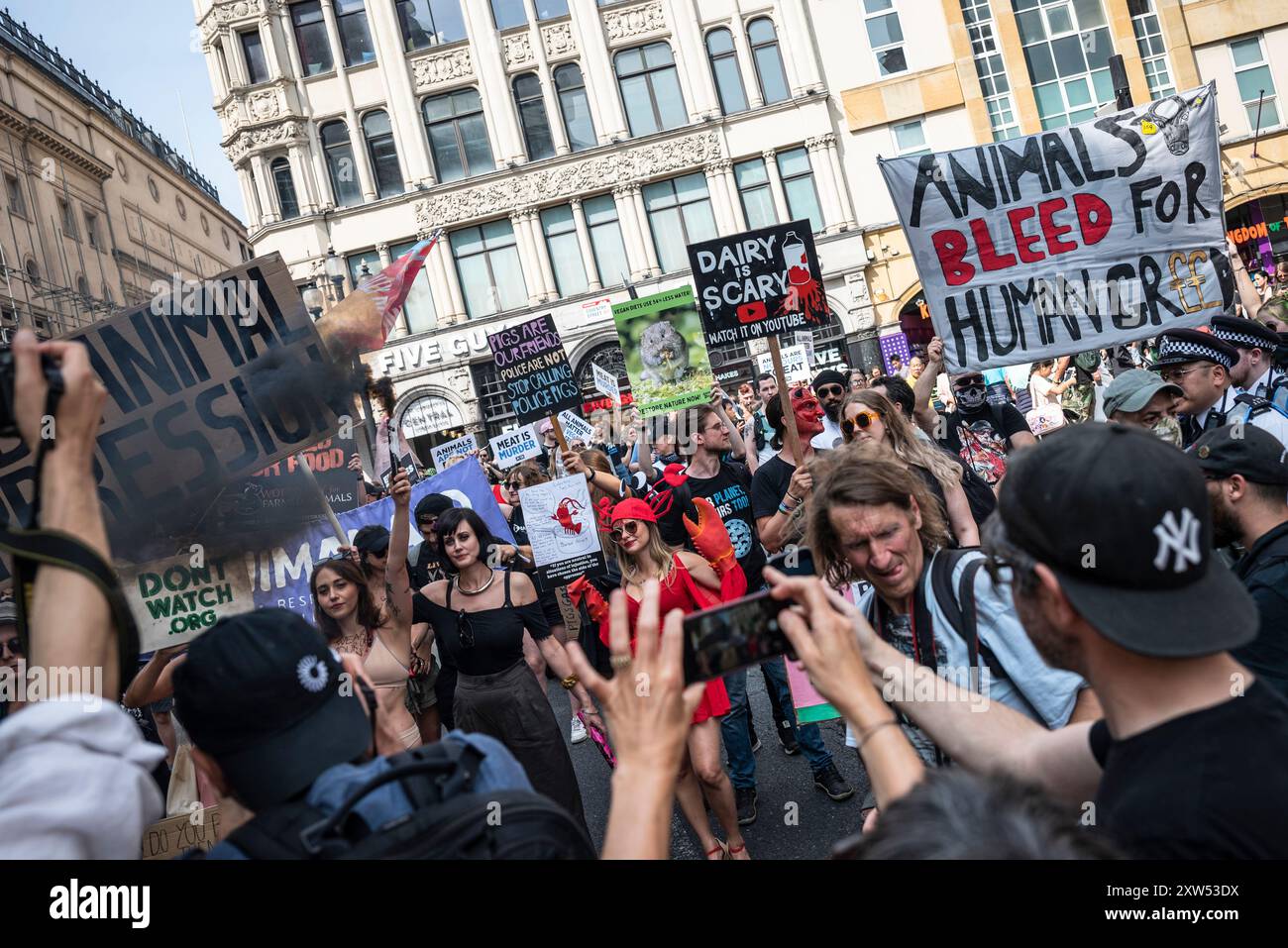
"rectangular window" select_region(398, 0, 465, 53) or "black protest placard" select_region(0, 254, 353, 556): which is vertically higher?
"rectangular window" select_region(398, 0, 465, 53)

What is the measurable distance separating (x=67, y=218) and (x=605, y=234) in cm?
1437

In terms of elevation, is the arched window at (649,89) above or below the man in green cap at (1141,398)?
above

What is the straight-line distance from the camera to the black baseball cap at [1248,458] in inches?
117

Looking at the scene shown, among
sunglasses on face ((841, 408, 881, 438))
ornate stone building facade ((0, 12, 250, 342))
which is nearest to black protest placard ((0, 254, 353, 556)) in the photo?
sunglasses on face ((841, 408, 881, 438))

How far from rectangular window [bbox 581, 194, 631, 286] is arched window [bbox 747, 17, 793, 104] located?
5.15 meters

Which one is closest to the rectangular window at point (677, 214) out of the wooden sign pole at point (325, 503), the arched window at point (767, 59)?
the arched window at point (767, 59)

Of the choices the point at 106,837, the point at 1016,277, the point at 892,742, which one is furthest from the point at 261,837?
the point at 1016,277

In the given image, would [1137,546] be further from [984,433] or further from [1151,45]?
[1151,45]

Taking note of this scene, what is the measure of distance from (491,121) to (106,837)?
94.9 feet

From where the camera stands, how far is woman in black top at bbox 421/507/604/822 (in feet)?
15.5

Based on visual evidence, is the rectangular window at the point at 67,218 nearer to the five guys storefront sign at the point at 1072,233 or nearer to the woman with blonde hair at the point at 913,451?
the five guys storefront sign at the point at 1072,233

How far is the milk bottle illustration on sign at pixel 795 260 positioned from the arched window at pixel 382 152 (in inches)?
933

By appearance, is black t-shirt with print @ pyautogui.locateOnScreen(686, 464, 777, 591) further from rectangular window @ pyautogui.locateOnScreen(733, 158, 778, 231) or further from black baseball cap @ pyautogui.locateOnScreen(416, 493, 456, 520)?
rectangular window @ pyautogui.locateOnScreen(733, 158, 778, 231)

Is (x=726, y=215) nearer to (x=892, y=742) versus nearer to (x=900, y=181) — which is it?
(x=900, y=181)
